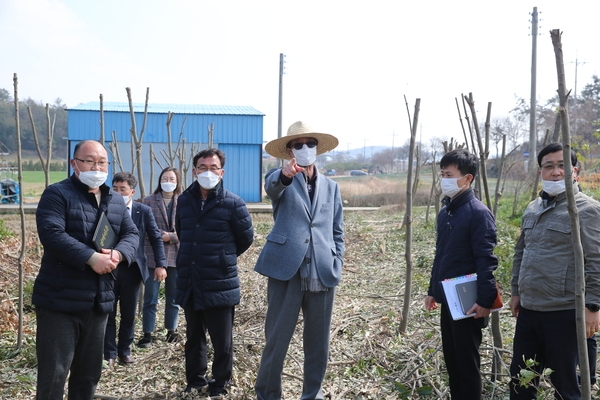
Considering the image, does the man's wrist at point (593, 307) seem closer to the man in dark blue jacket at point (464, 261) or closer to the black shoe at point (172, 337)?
the man in dark blue jacket at point (464, 261)

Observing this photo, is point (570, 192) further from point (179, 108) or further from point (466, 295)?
point (179, 108)

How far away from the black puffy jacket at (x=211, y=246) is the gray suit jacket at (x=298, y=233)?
46 centimetres

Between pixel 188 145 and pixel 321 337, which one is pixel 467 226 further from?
pixel 188 145

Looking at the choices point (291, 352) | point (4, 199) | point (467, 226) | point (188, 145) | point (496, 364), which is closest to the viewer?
point (467, 226)

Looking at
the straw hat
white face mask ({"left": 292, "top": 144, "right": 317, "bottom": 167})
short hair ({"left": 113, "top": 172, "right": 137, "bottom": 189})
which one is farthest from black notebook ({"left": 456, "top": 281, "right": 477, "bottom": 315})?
short hair ({"left": 113, "top": 172, "right": 137, "bottom": 189})

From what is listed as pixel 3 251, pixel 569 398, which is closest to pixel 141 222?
pixel 569 398

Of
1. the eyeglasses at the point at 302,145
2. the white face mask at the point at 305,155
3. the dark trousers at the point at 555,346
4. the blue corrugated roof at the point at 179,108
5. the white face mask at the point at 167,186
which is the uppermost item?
the blue corrugated roof at the point at 179,108

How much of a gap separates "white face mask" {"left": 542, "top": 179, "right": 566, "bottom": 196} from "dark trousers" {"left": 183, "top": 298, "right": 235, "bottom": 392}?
7.16 feet

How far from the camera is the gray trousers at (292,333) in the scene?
3455mm

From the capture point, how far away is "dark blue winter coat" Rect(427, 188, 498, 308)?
3.13 meters

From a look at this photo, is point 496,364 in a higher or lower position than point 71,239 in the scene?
lower

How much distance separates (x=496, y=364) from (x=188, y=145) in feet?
71.8

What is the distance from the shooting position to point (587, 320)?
2.76 meters

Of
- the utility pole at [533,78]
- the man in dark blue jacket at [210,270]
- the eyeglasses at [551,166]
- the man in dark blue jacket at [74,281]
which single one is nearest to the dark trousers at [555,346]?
the eyeglasses at [551,166]
